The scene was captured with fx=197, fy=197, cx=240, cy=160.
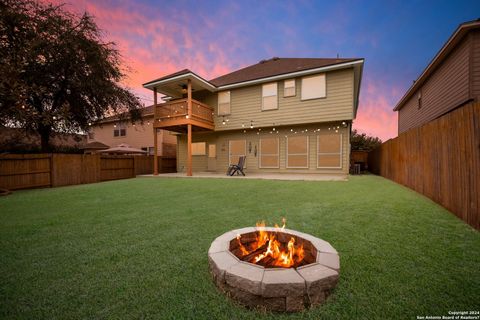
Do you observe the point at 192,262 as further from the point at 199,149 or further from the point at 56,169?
the point at 199,149

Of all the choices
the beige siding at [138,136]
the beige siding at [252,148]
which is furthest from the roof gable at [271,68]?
the beige siding at [138,136]

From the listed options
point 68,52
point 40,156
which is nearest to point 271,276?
point 40,156

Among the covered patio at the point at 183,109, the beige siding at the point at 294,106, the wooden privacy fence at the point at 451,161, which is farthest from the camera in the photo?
the covered patio at the point at 183,109

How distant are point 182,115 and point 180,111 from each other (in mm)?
446

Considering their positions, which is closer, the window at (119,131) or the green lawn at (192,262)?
the green lawn at (192,262)

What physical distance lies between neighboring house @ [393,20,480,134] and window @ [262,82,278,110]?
23.3 ft

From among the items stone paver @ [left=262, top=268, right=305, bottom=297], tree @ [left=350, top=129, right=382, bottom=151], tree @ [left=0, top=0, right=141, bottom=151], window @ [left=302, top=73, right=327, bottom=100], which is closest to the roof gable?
window @ [left=302, top=73, right=327, bottom=100]

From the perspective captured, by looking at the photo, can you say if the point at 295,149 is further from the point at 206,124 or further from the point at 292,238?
the point at 292,238

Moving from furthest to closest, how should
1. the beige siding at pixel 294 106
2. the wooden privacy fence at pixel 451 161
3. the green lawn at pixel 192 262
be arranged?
the beige siding at pixel 294 106, the wooden privacy fence at pixel 451 161, the green lawn at pixel 192 262

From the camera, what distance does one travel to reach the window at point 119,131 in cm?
2021

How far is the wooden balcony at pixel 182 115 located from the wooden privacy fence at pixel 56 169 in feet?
10.8

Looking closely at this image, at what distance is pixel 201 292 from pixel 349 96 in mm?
10716

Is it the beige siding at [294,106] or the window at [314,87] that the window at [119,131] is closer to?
the beige siding at [294,106]

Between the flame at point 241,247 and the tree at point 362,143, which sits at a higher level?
the tree at point 362,143
